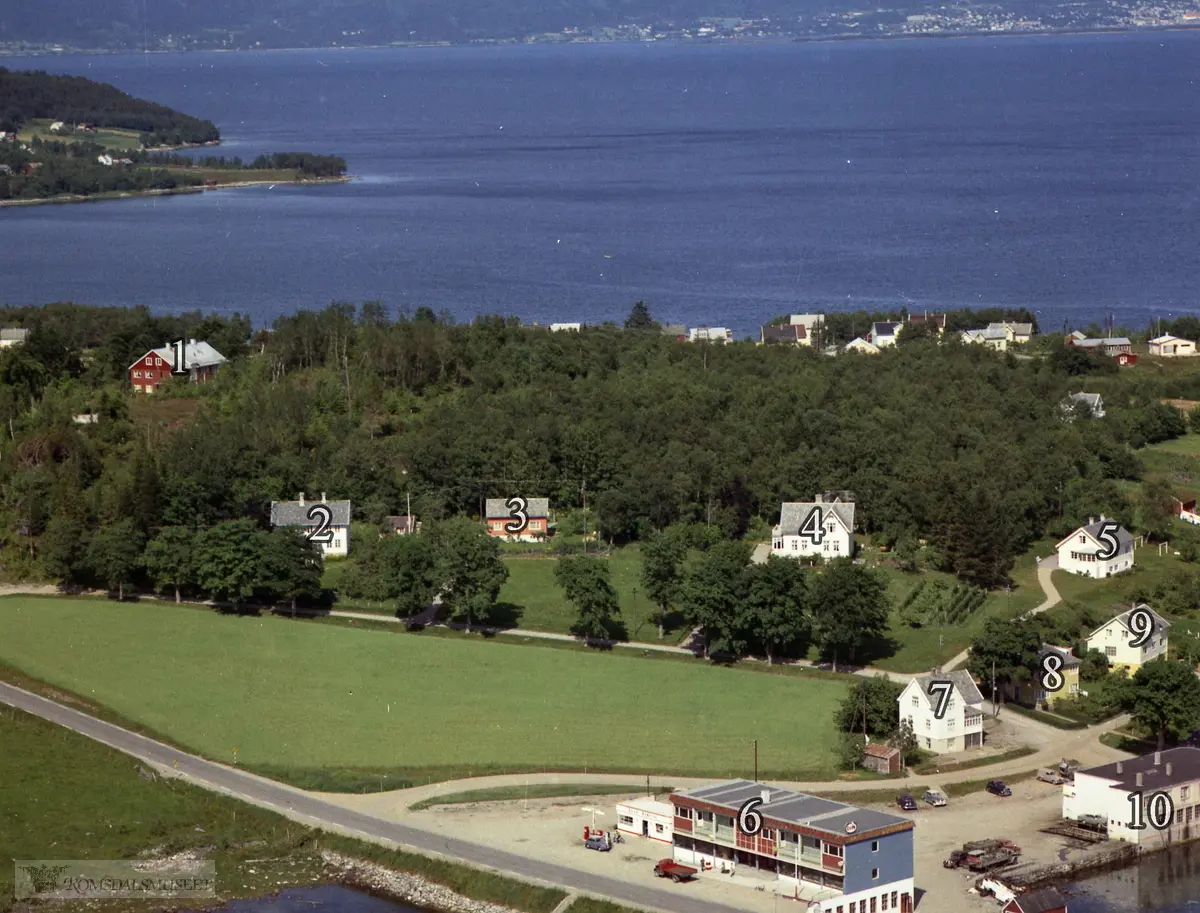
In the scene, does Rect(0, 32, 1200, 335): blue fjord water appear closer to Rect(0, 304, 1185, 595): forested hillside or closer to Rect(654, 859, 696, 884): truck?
Rect(0, 304, 1185, 595): forested hillside

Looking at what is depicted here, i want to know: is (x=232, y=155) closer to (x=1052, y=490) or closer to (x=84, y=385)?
(x=84, y=385)

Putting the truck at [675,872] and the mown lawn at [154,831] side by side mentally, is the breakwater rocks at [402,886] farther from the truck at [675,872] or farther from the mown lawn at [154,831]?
the truck at [675,872]

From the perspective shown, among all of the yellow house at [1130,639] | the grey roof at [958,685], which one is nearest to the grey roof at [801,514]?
the yellow house at [1130,639]

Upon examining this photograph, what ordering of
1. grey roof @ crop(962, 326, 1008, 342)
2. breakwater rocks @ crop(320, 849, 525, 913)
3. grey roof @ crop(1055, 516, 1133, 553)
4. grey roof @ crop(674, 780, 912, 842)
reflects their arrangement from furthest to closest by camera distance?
grey roof @ crop(962, 326, 1008, 342), grey roof @ crop(1055, 516, 1133, 553), breakwater rocks @ crop(320, 849, 525, 913), grey roof @ crop(674, 780, 912, 842)

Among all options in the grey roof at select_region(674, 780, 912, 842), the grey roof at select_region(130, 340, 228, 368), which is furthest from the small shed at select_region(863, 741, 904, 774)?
the grey roof at select_region(130, 340, 228, 368)

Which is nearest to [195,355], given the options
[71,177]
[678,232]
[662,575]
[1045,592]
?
[662,575]

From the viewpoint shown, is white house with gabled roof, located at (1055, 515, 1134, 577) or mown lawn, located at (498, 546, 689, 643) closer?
mown lawn, located at (498, 546, 689, 643)

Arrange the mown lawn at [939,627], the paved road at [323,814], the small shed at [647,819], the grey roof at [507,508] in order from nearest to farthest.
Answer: the paved road at [323,814] < the small shed at [647,819] < the mown lawn at [939,627] < the grey roof at [507,508]
